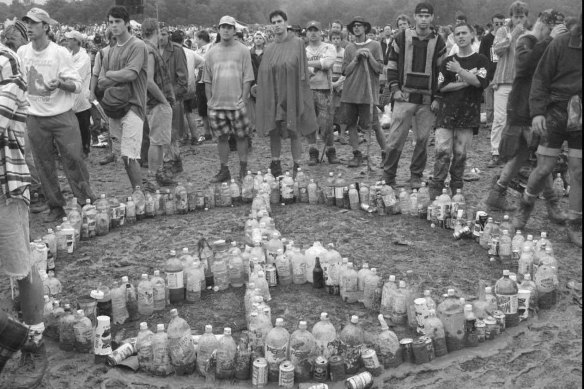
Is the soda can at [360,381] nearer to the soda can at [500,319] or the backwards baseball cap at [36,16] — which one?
the soda can at [500,319]

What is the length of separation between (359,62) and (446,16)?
5250 centimetres

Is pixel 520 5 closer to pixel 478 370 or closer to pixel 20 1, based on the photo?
pixel 478 370

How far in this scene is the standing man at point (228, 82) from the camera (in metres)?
9.98

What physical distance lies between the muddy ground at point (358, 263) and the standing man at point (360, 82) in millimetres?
776

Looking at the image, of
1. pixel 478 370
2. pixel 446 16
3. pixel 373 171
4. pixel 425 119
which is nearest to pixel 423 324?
pixel 478 370

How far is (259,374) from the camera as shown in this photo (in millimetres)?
4742

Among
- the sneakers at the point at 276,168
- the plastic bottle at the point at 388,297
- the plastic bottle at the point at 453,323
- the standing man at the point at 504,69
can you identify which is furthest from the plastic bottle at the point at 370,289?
the standing man at the point at 504,69

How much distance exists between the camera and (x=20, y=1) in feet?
239

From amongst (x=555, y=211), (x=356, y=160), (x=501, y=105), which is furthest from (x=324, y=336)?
(x=501, y=105)

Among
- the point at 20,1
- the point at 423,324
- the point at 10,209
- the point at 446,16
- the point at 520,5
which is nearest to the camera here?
the point at 10,209

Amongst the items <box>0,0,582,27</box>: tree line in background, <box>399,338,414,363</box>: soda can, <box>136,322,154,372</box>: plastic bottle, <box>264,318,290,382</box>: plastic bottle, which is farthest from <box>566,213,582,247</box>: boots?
<box>0,0,582,27</box>: tree line in background

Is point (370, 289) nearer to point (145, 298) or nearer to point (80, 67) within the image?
point (145, 298)

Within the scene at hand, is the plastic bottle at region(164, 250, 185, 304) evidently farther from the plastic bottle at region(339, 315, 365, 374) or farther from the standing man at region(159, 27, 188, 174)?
the standing man at region(159, 27, 188, 174)

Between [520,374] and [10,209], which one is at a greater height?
[10,209]
